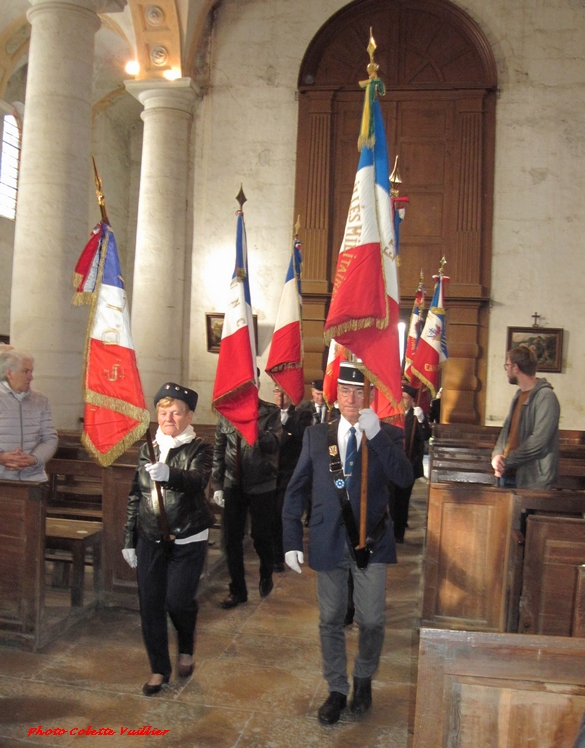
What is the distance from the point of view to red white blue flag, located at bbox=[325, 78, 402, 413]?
153 inches

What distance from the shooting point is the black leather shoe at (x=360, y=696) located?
3625 millimetres

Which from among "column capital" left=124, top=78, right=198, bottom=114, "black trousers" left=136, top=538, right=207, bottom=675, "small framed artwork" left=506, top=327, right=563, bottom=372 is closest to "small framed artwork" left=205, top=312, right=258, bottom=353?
"column capital" left=124, top=78, right=198, bottom=114

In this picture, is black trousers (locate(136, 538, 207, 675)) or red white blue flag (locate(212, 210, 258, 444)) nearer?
black trousers (locate(136, 538, 207, 675))

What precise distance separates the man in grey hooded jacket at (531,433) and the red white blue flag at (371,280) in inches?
56.8

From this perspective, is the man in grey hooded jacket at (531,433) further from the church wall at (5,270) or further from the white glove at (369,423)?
the church wall at (5,270)

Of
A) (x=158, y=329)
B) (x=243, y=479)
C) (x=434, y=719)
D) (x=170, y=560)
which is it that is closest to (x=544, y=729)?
(x=434, y=719)

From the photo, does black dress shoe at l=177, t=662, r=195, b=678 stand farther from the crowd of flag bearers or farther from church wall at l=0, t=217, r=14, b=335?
church wall at l=0, t=217, r=14, b=335

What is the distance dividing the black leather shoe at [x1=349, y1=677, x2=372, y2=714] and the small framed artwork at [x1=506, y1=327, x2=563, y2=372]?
9.97 metres

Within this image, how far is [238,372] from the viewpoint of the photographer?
5.56 metres

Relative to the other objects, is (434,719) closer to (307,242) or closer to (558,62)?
(307,242)

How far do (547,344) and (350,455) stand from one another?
10.1 m

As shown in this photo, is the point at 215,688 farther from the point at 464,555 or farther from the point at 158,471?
the point at 464,555

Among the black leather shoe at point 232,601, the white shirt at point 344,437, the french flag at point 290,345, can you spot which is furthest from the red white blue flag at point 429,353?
A: the white shirt at point 344,437

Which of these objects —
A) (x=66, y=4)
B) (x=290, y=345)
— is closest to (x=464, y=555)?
(x=290, y=345)
